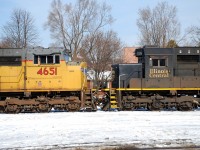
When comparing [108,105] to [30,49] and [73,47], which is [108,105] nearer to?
[30,49]

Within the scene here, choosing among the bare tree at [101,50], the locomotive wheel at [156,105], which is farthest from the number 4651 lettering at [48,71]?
the bare tree at [101,50]

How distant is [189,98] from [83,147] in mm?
10449

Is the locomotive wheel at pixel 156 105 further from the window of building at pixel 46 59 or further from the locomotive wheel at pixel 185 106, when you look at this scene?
the window of building at pixel 46 59

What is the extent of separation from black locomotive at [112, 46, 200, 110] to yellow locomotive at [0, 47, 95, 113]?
2.27 meters

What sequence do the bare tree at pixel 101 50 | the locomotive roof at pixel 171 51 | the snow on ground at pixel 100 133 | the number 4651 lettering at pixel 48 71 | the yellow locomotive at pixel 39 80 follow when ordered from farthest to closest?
the bare tree at pixel 101 50 < the locomotive roof at pixel 171 51 < the number 4651 lettering at pixel 48 71 < the yellow locomotive at pixel 39 80 < the snow on ground at pixel 100 133

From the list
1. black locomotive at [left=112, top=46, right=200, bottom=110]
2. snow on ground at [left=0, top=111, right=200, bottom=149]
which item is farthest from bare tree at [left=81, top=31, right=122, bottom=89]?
snow on ground at [left=0, top=111, right=200, bottom=149]

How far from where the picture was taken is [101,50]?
41.6 metres

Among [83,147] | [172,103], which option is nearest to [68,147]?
[83,147]

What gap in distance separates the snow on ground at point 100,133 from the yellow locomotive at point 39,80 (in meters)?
4.20

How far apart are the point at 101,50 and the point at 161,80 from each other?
24.7 m

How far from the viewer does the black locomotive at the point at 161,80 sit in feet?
56.2

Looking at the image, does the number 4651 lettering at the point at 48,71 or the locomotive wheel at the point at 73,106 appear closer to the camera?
the locomotive wheel at the point at 73,106

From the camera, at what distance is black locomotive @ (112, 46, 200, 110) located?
17141 millimetres

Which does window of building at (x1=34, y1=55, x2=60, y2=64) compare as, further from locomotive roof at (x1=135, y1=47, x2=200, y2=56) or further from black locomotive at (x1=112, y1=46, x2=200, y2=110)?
locomotive roof at (x1=135, y1=47, x2=200, y2=56)
